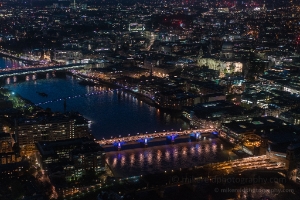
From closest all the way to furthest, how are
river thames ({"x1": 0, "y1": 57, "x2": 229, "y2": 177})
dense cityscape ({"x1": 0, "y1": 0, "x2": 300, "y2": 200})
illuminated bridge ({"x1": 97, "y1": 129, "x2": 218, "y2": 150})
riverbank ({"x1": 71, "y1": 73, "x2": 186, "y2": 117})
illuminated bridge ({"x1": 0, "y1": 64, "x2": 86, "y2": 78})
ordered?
dense cityscape ({"x1": 0, "y1": 0, "x2": 300, "y2": 200}) → river thames ({"x1": 0, "y1": 57, "x2": 229, "y2": 177}) → illuminated bridge ({"x1": 97, "y1": 129, "x2": 218, "y2": 150}) → riverbank ({"x1": 71, "y1": 73, "x2": 186, "y2": 117}) → illuminated bridge ({"x1": 0, "y1": 64, "x2": 86, "y2": 78})

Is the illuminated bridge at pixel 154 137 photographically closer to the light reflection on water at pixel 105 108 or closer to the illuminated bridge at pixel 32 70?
the light reflection on water at pixel 105 108

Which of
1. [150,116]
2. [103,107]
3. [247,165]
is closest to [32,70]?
[103,107]

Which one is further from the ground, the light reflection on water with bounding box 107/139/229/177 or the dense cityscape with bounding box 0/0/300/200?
the dense cityscape with bounding box 0/0/300/200

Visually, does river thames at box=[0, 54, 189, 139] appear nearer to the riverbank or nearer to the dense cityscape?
the dense cityscape

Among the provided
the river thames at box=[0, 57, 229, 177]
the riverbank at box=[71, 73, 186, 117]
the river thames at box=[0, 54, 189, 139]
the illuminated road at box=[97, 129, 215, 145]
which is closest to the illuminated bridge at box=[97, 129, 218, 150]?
the illuminated road at box=[97, 129, 215, 145]

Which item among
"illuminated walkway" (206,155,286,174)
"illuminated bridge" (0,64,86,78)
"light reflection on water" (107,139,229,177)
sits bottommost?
"light reflection on water" (107,139,229,177)

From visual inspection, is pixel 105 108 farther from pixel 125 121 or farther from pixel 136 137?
pixel 136 137

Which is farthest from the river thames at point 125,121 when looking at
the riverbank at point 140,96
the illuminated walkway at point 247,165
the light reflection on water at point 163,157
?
the illuminated walkway at point 247,165
